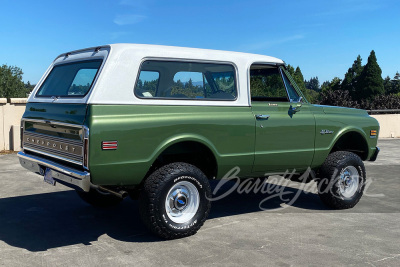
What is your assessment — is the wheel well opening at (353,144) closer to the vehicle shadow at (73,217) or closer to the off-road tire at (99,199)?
the vehicle shadow at (73,217)

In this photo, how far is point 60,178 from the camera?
4.54 metres

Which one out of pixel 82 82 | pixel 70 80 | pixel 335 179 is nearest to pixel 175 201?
pixel 82 82

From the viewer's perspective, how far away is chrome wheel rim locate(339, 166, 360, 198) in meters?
6.36

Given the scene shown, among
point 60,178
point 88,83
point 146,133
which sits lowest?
point 60,178

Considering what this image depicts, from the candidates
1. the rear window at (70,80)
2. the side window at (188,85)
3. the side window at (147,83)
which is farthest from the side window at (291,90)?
the rear window at (70,80)

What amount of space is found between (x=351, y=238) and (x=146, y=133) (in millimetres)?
2584

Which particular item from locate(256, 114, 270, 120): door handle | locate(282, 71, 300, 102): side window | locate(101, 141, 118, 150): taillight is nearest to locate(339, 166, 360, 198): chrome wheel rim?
locate(282, 71, 300, 102): side window

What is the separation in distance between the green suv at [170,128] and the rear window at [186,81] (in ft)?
0.04

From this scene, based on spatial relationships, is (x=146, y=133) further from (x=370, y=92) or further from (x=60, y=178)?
(x=370, y=92)

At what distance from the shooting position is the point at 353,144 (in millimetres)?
6840

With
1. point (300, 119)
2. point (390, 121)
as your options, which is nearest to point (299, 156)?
point (300, 119)

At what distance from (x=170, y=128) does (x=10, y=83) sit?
53.4 meters

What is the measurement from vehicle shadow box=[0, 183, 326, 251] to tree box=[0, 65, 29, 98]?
48.9 metres

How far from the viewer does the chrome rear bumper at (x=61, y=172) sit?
4.22 metres
